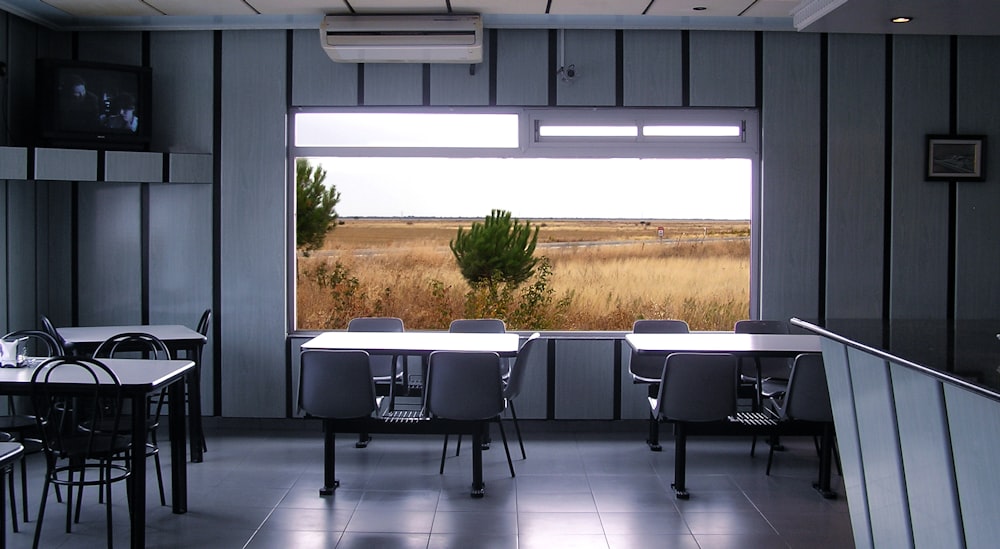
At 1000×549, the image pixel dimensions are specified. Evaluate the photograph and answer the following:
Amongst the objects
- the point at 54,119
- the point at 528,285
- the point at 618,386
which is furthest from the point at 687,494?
the point at 54,119

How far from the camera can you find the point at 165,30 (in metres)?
6.72

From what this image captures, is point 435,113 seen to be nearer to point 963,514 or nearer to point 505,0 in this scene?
point 505,0

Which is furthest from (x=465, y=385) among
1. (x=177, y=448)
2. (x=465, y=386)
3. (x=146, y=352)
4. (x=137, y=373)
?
(x=146, y=352)

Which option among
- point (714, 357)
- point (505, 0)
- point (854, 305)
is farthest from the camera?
point (854, 305)

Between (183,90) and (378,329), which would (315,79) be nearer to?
(183,90)

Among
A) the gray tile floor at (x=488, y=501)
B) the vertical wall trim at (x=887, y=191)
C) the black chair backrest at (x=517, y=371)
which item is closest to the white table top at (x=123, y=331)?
the gray tile floor at (x=488, y=501)

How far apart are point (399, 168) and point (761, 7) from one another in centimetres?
297

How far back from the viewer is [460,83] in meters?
6.70

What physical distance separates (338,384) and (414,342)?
2.46 ft

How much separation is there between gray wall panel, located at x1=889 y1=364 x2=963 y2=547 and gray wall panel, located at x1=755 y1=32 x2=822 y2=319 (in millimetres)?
3882

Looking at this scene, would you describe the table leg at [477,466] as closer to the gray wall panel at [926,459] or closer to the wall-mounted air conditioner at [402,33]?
the gray wall panel at [926,459]

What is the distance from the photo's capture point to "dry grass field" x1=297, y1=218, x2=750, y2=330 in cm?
699

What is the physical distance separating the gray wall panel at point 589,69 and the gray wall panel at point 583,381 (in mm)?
1892

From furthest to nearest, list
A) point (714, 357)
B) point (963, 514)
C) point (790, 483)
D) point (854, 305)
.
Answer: point (854, 305)
point (790, 483)
point (714, 357)
point (963, 514)
